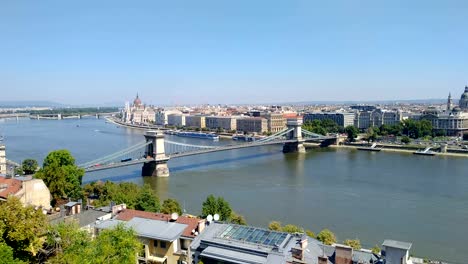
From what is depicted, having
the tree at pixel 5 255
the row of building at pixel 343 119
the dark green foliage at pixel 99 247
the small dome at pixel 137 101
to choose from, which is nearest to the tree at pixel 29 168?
the dark green foliage at pixel 99 247

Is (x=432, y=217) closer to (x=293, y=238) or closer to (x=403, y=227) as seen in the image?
(x=403, y=227)

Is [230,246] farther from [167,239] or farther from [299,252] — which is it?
[167,239]

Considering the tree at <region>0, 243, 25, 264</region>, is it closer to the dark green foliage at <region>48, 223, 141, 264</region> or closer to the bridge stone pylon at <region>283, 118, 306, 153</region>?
the dark green foliage at <region>48, 223, 141, 264</region>

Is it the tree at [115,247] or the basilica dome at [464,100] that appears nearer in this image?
the tree at [115,247]

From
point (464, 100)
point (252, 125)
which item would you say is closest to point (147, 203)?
point (252, 125)

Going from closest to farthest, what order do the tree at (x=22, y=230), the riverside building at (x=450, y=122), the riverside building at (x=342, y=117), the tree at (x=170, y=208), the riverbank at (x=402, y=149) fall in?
the tree at (x=22, y=230)
the tree at (x=170, y=208)
the riverbank at (x=402, y=149)
the riverside building at (x=450, y=122)
the riverside building at (x=342, y=117)

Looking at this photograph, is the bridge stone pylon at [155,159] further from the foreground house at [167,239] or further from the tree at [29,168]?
the foreground house at [167,239]
